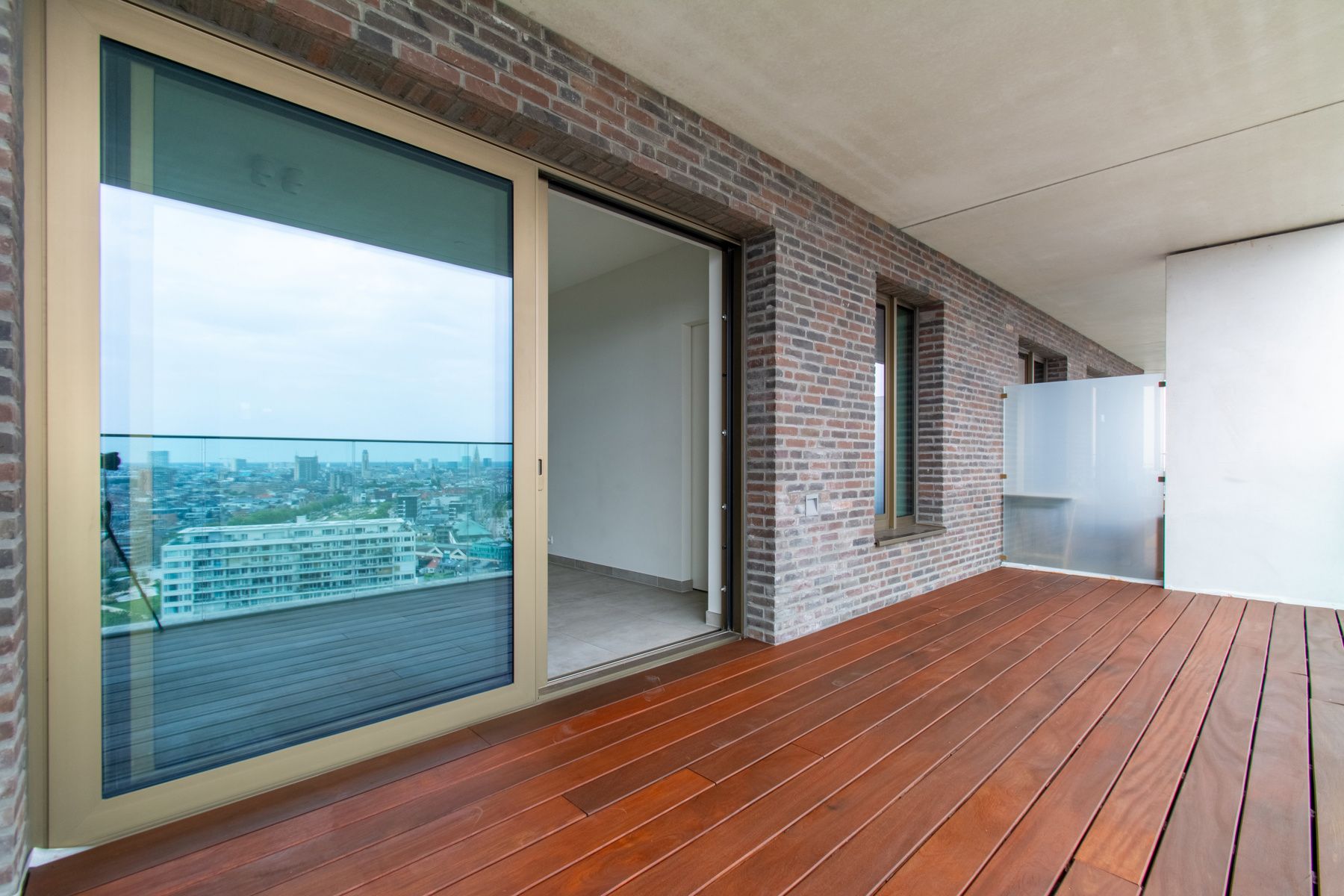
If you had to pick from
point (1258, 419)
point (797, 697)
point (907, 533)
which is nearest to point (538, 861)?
point (797, 697)

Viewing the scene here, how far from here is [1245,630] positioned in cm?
376

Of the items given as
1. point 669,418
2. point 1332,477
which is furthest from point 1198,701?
point 669,418

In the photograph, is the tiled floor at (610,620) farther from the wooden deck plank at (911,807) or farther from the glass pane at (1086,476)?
the glass pane at (1086,476)

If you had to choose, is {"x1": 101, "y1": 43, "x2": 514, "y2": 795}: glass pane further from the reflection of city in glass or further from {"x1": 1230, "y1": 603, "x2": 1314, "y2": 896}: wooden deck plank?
{"x1": 1230, "y1": 603, "x2": 1314, "y2": 896}: wooden deck plank

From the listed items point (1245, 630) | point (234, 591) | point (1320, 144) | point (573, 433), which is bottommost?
point (1245, 630)

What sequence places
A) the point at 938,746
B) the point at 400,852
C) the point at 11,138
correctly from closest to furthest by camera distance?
the point at 11,138
the point at 400,852
the point at 938,746

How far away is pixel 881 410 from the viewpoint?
4.98m

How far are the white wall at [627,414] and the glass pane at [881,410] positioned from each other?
1.49 m

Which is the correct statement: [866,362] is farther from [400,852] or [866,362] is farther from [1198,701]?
[400,852]

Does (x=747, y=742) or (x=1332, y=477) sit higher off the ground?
(x=1332, y=477)

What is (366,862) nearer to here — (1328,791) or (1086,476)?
(1328,791)

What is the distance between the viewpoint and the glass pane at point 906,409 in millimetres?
5250

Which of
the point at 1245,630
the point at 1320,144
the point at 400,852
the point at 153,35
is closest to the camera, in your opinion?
the point at 400,852

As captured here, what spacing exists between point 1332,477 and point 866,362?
3.47m
